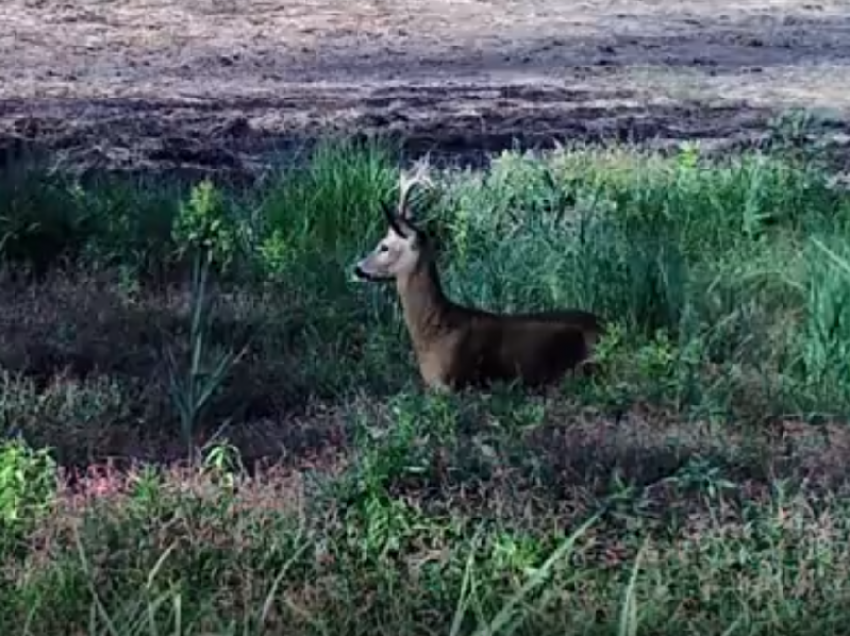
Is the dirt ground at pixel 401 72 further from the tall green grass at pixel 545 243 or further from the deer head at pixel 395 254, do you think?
the deer head at pixel 395 254

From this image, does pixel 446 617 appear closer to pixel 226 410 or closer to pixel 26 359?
pixel 226 410

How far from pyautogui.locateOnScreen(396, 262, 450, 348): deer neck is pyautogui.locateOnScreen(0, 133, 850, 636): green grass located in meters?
0.17

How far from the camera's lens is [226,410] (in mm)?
6977

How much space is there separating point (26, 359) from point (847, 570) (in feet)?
10.5

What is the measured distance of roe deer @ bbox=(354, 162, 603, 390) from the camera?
733 cm

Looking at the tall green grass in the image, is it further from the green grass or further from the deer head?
the deer head

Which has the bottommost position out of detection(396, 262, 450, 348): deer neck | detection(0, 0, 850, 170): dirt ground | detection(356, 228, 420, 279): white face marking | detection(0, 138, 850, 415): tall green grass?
detection(0, 0, 850, 170): dirt ground

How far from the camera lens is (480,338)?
738 centimetres

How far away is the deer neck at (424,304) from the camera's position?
7480 millimetres

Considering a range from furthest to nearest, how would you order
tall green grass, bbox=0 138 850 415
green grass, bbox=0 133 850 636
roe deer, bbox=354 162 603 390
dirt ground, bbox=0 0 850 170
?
dirt ground, bbox=0 0 850 170 < tall green grass, bbox=0 138 850 415 < roe deer, bbox=354 162 603 390 < green grass, bbox=0 133 850 636

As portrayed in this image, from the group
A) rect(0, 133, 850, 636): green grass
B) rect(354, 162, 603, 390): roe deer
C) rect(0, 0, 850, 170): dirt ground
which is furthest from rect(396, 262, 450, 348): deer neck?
rect(0, 0, 850, 170): dirt ground

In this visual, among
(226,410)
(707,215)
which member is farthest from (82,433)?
(707,215)

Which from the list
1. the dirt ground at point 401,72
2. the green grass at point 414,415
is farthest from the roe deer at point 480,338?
the dirt ground at point 401,72

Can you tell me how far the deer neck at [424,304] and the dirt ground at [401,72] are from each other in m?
5.04
